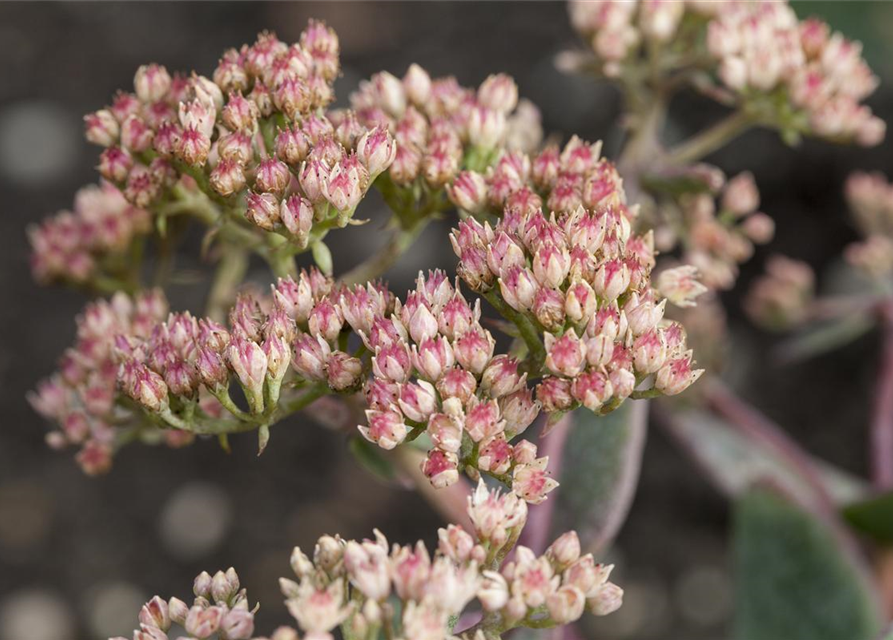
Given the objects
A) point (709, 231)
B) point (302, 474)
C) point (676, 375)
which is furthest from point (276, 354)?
point (302, 474)

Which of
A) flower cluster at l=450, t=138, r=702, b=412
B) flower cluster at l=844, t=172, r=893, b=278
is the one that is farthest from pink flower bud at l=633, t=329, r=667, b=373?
flower cluster at l=844, t=172, r=893, b=278

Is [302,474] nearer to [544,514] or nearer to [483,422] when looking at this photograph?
[544,514]

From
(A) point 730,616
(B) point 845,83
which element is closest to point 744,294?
(A) point 730,616

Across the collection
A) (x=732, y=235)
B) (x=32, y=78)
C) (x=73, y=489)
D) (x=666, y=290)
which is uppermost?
(x=32, y=78)

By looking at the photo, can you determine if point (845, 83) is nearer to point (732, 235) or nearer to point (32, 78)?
point (732, 235)

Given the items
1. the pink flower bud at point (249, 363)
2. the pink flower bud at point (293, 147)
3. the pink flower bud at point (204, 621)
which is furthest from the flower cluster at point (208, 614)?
the pink flower bud at point (293, 147)

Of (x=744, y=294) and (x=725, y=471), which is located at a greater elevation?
(x=744, y=294)

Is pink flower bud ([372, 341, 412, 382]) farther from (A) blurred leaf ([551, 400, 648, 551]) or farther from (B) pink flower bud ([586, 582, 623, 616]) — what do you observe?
(A) blurred leaf ([551, 400, 648, 551])
